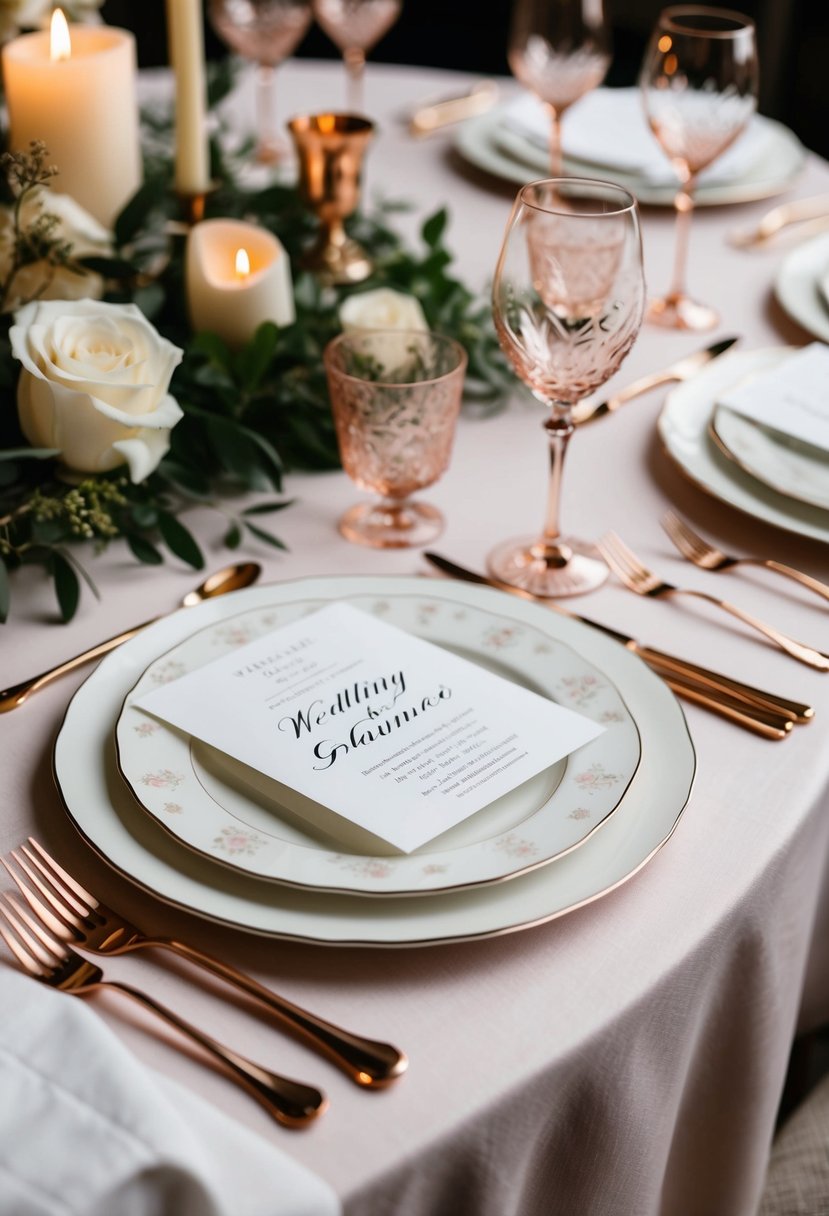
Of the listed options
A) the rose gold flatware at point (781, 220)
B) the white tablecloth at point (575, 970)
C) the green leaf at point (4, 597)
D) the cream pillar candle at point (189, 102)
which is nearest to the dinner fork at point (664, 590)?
the white tablecloth at point (575, 970)

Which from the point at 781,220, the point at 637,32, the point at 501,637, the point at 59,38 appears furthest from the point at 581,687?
the point at 637,32

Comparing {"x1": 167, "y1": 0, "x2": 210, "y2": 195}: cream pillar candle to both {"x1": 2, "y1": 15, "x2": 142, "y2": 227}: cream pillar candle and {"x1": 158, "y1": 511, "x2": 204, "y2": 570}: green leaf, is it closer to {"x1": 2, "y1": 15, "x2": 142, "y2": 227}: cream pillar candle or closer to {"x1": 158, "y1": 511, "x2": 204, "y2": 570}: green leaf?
{"x1": 2, "y1": 15, "x2": 142, "y2": 227}: cream pillar candle

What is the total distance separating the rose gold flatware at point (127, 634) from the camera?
792mm

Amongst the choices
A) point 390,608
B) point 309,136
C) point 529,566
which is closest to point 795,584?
point 529,566

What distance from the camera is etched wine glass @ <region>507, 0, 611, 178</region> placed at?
1506 mm

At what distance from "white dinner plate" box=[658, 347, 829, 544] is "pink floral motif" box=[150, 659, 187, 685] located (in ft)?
1.55

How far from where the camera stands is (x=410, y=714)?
740mm

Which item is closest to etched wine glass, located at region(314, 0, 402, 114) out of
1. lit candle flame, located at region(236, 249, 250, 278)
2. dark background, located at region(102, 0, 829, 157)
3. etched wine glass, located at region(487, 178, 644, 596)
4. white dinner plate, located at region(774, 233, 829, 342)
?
white dinner plate, located at region(774, 233, 829, 342)

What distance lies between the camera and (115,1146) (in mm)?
480

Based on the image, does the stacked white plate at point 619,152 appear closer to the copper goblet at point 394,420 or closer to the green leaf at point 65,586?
the copper goblet at point 394,420

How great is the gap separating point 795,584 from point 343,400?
369mm

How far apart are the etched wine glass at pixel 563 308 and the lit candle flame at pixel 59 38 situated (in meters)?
0.51

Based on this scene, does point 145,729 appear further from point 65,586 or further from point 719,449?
point 719,449

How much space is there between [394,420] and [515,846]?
0.39 m
